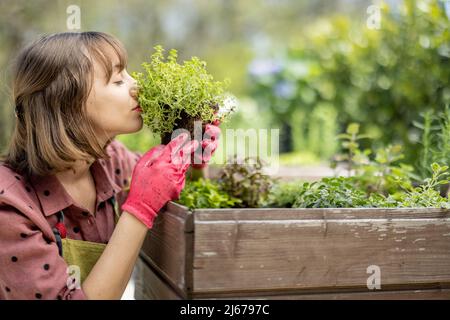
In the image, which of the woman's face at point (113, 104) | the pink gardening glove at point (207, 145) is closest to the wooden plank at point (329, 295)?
the pink gardening glove at point (207, 145)

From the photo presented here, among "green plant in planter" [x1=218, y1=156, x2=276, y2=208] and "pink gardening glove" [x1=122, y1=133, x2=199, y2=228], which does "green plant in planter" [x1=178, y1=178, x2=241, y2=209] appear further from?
"pink gardening glove" [x1=122, y1=133, x2=199, y2=228]

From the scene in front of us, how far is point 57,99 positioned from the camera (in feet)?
5.45

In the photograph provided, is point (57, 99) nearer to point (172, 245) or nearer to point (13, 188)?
point (13, 188)

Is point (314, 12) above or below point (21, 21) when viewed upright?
above

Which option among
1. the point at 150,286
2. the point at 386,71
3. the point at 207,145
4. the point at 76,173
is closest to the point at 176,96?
the point at 207,145

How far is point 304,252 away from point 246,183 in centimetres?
66

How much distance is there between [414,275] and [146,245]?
850 millimetres

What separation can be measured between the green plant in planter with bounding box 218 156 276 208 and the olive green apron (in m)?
0.54

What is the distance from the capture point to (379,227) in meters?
1.46

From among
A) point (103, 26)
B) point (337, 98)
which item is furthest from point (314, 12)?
point (337, 98)

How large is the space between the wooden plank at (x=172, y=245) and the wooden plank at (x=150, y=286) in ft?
0.12

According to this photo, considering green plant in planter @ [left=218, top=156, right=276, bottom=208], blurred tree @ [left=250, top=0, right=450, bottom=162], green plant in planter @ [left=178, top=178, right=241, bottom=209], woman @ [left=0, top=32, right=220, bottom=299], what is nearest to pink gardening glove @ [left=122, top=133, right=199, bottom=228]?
woman @ [left=0, top=32, right=220, bottom=299]

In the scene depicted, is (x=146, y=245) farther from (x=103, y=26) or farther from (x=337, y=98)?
(x=103, y=26)

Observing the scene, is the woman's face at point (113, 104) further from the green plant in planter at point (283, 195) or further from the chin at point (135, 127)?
the green plant in planter at point (283, 195)
